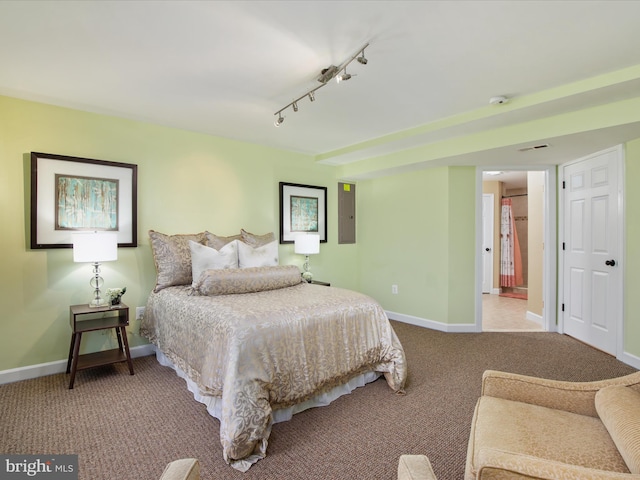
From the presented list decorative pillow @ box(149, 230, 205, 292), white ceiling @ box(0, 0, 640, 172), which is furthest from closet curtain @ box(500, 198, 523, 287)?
decorative pillow @ box(149, 230, 205, 292)

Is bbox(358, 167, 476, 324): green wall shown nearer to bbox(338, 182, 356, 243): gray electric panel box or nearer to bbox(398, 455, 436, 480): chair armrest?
bbox(338, 182, 356, 243): gray electric panel box

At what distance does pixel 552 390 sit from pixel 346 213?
159 inches

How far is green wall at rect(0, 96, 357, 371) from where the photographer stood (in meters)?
2.78

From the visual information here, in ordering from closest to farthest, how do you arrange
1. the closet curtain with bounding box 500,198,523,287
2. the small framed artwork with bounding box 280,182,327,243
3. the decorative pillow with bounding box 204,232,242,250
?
the decorative pillow with bounding box 204,232,242,250 → the small framed artwork with bounding box 280,182,327,243 → the closet curtain with bounding box 500,198,523,287

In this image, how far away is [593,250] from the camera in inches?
144

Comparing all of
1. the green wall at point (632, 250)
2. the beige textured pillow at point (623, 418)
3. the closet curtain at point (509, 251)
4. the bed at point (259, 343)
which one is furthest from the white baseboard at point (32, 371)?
the closet curtain at point (509, 251)

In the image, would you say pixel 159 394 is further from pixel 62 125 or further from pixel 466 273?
pixel 466 273

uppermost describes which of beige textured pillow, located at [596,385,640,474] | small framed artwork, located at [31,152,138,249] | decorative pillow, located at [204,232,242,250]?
small framed artwork, located at [31,152,138,249]

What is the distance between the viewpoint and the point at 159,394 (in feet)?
8.41

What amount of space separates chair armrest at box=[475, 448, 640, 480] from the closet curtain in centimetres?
699

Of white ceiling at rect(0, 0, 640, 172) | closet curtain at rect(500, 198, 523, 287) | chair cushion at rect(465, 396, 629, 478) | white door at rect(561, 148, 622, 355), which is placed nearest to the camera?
chair cushion at rect(465, 396, 629, 478)

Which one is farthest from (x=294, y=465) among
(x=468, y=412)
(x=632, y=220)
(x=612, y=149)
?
(x=612, y=149)

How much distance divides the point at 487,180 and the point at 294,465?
684 centimetres

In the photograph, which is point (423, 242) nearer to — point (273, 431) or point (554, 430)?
point (273, 431)
